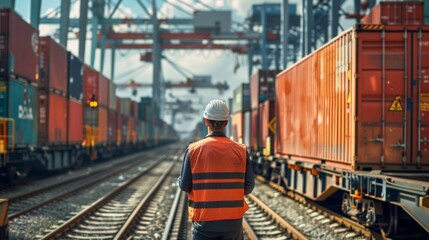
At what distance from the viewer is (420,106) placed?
9.69m

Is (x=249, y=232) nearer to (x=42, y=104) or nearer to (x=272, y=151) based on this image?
(x=272, y=151)

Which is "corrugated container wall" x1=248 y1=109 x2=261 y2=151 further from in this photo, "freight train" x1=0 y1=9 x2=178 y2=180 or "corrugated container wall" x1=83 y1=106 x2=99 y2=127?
"corrugated container wall" x1=83 y1=106 x2=99 y2=127

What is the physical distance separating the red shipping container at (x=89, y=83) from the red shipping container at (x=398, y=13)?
18370mm

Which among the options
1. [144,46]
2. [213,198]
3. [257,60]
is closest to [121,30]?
[144,46]

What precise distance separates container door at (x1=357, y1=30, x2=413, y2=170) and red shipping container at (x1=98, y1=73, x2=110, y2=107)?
943 inches

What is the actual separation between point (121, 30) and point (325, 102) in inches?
1828

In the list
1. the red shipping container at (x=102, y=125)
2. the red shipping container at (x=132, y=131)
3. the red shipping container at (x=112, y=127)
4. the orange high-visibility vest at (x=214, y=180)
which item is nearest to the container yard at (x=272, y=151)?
the orange high-visibility vest at (x=214, y=180)

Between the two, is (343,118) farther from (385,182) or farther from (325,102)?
(385,182)

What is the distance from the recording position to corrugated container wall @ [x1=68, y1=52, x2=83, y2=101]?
24.8 metres

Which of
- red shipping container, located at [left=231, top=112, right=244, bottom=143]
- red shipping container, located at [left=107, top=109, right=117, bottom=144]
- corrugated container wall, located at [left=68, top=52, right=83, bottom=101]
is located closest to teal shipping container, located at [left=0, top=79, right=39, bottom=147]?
corrugated container wall, located at [left=68, top=52, right=83, bottom=101]

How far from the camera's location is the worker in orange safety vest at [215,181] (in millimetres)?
4598

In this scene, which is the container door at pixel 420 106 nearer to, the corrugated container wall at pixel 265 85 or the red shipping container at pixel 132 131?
the corrugated container wall at pixel 265 85

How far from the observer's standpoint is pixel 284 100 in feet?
54.4

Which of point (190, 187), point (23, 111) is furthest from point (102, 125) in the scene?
point (190, 187)
